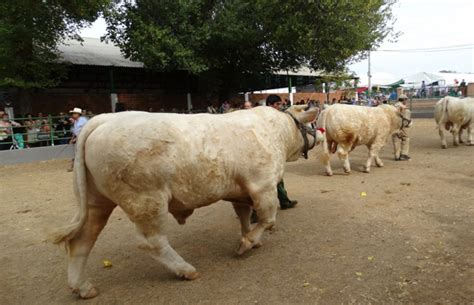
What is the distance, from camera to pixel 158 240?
3.42m

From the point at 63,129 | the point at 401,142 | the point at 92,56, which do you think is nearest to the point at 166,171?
the point at 401,142

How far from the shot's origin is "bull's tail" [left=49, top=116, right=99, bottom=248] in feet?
10.7

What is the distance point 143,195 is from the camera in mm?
3230

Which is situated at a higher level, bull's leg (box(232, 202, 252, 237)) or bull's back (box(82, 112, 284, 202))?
bull's back (box(82, 112, 284, 202))

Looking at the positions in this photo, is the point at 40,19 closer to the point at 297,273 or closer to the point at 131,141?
the point at 131,141

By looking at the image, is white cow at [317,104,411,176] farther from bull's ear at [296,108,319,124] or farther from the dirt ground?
bull's ear at [296,108,319,124]

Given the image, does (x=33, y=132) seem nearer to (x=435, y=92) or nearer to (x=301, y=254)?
(x=301, y=254)

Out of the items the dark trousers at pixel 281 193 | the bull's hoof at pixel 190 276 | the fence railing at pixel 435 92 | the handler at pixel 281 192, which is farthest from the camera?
the fence railing at pixel 435 92

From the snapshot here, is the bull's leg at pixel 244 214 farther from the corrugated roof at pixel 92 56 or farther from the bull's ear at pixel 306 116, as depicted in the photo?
the corrugated roof at pixel 92 56

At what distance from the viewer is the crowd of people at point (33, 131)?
1280 centimetres

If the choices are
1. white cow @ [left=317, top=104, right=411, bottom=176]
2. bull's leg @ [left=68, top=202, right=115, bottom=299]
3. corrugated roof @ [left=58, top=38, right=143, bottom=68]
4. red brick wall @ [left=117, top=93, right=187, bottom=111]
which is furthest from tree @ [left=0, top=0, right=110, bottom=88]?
bull's leg @ [left=68, top=202, right=115, bottom=299]

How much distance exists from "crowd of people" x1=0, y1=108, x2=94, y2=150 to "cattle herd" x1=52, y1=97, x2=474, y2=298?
9700 mm

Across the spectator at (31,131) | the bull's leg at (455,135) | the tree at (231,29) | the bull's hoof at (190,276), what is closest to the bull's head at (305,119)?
the bull's hoof at (190,276)

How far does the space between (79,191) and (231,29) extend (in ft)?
44.2
